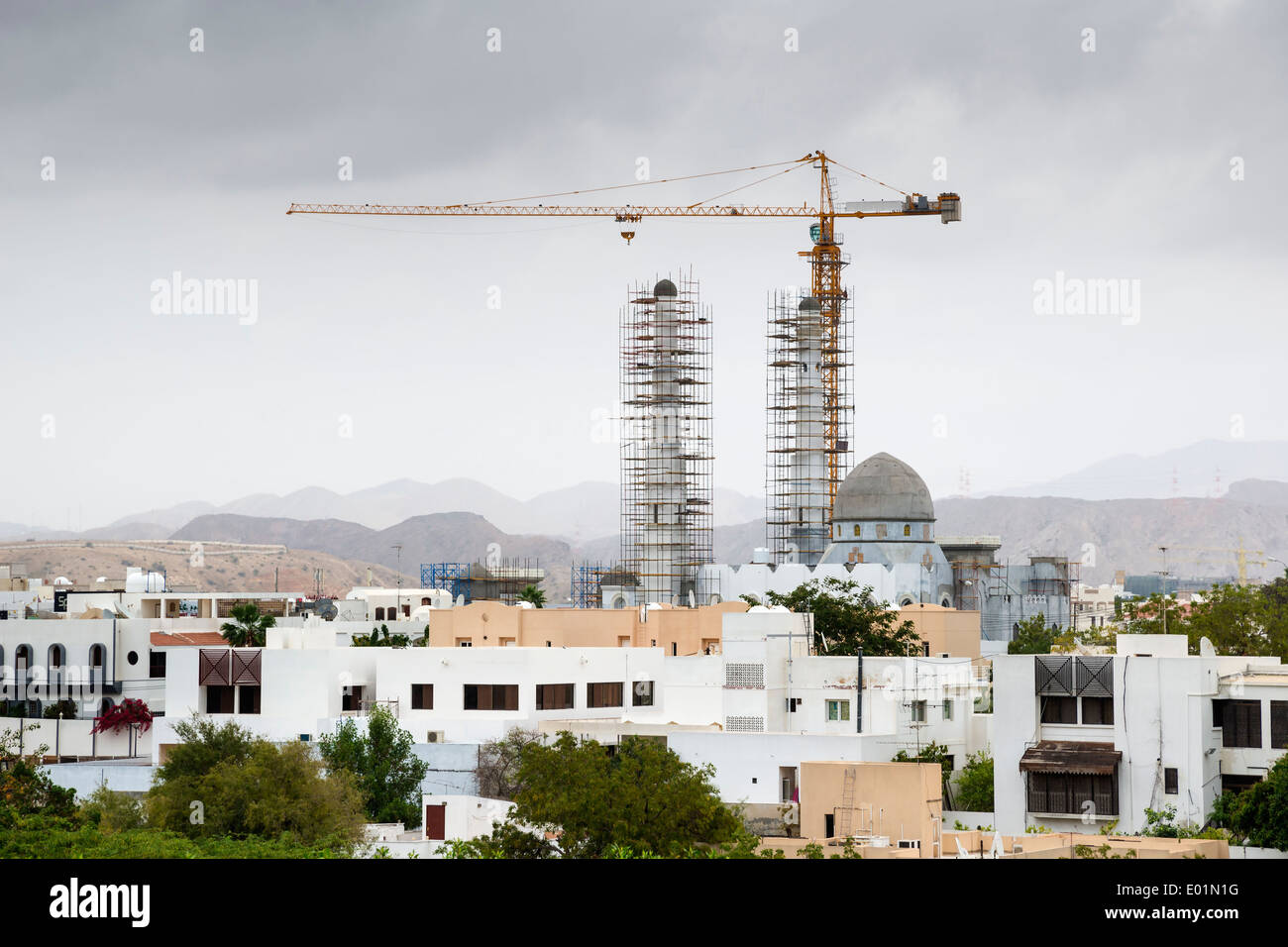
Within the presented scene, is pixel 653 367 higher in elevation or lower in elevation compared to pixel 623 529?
higher

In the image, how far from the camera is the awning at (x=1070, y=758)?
3825 cm

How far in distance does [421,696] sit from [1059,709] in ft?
66.4

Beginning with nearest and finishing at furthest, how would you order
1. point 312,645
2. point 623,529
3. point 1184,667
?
point 1184,667
point 312,645
point 623,529

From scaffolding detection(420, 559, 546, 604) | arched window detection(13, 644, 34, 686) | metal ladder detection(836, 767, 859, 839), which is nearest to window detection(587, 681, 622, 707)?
metal ladder detection(836, 767, 859, 839)

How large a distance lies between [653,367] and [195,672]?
48342 mm

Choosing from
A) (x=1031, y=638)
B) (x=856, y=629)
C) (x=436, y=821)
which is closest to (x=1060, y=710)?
(x=436, y=821)

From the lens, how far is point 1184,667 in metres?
38.2

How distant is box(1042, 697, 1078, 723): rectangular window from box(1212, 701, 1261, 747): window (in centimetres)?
315

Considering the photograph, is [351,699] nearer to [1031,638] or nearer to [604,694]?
[604,694]

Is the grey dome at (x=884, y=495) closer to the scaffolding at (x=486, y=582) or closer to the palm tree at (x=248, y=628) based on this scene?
the scaffolding at (x=486, y=582)
